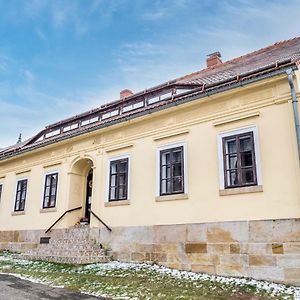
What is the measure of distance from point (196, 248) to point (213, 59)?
1031cm

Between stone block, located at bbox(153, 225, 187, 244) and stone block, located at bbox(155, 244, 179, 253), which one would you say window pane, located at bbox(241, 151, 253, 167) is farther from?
stone block, located at bbox(155, 244, 179, 253)

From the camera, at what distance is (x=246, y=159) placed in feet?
30.3

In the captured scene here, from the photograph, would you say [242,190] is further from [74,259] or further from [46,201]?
[46,201]

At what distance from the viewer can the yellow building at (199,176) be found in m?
8.45

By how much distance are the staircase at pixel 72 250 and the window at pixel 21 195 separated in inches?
136

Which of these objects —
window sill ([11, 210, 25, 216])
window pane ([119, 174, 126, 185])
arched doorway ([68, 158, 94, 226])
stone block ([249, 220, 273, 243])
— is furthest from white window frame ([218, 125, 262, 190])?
window sill ([11, 210, 25, 216])

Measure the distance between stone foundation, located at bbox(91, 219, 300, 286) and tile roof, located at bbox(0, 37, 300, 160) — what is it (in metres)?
4.03

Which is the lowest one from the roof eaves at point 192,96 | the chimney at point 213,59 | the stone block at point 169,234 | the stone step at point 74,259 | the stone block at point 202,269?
the stone block at point 202,269

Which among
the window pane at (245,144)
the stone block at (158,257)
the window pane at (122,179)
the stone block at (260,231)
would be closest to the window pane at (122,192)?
the window pane at (122,179)

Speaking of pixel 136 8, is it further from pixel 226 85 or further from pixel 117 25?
pixel 226 85

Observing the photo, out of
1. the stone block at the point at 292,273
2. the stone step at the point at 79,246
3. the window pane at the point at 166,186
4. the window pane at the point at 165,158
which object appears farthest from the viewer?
the stone step at the point at 79,246

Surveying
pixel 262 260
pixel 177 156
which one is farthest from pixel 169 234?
pixel 262 260

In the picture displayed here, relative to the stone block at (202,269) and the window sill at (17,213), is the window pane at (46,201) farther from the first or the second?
the stone block at (202,269)

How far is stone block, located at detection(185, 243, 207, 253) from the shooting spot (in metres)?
9.33
